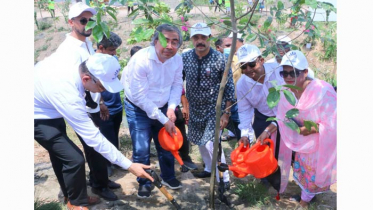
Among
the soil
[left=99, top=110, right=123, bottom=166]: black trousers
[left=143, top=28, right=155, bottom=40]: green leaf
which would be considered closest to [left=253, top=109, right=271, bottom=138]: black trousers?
the soil

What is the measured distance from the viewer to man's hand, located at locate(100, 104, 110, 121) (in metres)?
3.26

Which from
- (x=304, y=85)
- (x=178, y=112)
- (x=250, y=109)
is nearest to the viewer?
(x=304, y=85)

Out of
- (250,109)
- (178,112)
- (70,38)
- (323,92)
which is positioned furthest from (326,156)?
(70,38)

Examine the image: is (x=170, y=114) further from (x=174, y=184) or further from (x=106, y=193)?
(x=106, y=193)

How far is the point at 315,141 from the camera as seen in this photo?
271 cm

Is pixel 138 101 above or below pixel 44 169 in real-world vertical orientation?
above

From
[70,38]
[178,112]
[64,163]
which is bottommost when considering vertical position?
[64,163]

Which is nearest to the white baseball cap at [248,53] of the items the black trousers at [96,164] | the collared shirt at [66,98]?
the collared shirt at [66,98]

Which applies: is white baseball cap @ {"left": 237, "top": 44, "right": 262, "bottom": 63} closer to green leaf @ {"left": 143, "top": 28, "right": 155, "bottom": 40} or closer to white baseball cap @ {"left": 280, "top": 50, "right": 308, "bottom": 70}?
white baseball cap @ {"left": 280, "top": 50, "right": 308, "bottom": 70}

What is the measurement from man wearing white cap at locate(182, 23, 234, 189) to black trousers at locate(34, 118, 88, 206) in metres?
1.12

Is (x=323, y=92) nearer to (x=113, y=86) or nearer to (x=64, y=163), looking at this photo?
(x=113, y=86)

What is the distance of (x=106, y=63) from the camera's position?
7.25 feet

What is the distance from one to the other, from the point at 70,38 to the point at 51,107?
2.73ft

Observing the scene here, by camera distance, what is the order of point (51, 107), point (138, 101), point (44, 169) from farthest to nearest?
point (44, 169)
point (138, 101)
point (51, 107)
